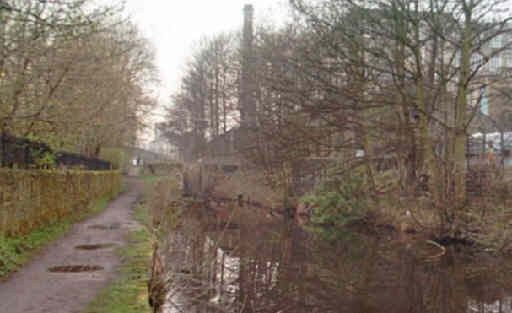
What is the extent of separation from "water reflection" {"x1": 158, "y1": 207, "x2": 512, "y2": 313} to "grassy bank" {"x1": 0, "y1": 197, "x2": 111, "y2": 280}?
2466 mm

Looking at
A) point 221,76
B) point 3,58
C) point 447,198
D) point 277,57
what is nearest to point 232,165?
point 221,76

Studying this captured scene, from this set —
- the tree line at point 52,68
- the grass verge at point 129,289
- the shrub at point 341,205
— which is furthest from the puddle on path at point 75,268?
the shrub at point 341,205

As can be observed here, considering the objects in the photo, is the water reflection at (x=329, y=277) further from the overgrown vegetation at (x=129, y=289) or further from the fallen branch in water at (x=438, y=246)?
the overgrown vegetation at (x=129, y=289)

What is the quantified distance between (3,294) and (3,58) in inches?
196

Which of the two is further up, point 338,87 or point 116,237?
point 338,87

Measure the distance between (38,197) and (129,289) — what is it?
6.21 meters

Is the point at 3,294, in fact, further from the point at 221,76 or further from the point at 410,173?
the point at 221,76

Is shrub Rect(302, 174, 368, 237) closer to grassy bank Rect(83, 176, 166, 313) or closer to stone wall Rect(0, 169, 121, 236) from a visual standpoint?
stone wall Rect(0, 169, 121, 236)

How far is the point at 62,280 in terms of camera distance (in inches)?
320

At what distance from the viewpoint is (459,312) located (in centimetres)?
872

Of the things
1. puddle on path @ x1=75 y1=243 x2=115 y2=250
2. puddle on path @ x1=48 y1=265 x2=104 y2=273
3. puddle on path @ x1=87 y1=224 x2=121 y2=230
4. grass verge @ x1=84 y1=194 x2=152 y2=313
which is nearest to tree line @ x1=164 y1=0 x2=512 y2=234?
puddle on path @ x1=87 y1=224 x2=121 y2=230

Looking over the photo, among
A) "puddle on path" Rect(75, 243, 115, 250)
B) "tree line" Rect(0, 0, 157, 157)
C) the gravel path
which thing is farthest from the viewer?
"puddle on path" Rect(75, 243, 115, 250)

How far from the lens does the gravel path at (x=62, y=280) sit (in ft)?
21.9

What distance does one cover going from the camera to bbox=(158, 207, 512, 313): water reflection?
8875mm
